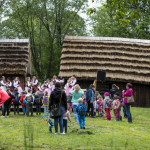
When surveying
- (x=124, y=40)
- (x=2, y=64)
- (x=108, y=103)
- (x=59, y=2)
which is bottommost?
(x=108, y=103)

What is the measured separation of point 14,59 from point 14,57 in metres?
0.50

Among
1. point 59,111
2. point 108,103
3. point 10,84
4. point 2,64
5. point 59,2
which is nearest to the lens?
point 59,111

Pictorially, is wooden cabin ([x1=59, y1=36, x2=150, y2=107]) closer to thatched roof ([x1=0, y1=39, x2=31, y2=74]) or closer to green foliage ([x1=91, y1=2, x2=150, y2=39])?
thatched roof ([x1=0, y1=39, x2=31, y2=74])

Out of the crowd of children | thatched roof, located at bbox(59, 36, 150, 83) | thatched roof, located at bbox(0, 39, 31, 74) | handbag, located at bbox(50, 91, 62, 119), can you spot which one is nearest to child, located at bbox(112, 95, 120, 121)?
the crowd of children

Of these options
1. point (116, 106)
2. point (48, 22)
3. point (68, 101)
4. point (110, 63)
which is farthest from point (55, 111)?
point (48, 22)

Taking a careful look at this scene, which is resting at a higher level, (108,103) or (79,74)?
(79,74)

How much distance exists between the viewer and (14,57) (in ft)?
69.1

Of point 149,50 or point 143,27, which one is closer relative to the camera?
point 149,50

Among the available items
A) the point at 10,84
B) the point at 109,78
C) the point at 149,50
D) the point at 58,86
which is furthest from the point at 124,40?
the point at 58,86

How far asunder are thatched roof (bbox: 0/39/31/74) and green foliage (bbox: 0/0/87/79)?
5150mm

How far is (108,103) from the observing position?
1217cm

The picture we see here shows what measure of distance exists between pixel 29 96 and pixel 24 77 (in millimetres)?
7715

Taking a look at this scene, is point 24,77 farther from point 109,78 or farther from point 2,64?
point 109,78

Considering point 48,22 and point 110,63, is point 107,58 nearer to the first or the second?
point 110,63
